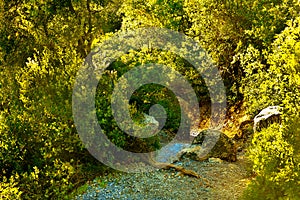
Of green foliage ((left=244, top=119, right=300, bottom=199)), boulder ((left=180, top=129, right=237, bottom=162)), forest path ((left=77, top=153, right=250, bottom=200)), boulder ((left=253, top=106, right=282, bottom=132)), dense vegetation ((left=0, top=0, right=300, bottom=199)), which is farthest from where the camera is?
boulder ((left=180, top=129, right=237, bottom=162))

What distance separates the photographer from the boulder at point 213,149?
782 inches

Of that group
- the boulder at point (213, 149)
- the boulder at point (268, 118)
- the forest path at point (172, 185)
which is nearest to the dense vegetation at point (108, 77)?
the boulder at point (268, 118)

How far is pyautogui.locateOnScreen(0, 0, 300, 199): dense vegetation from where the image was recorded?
40.5 feet

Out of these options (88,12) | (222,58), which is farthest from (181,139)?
(88,12)

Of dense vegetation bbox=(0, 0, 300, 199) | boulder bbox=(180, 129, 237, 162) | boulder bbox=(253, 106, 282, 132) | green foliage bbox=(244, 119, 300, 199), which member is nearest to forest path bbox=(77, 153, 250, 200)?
dense vegetation bbox=(0, 0, 300, 199)

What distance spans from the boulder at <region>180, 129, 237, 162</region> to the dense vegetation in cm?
232

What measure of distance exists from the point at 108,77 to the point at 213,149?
7860 mm

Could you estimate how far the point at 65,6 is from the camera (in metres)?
19.3

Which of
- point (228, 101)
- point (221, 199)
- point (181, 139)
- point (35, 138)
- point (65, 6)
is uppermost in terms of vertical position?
point (65, 6)

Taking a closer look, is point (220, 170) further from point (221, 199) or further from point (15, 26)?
point (15, 26)

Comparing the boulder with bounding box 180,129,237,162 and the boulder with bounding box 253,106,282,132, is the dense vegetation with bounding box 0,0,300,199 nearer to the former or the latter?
the boulder with bounding box 253,106,282,132

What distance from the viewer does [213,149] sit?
795 inches

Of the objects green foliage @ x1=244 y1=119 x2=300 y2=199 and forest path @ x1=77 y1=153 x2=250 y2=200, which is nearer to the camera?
green foliage @ x1=244 y1=119 x2=300 y2=199

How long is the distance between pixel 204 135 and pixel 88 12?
977 centimetres
